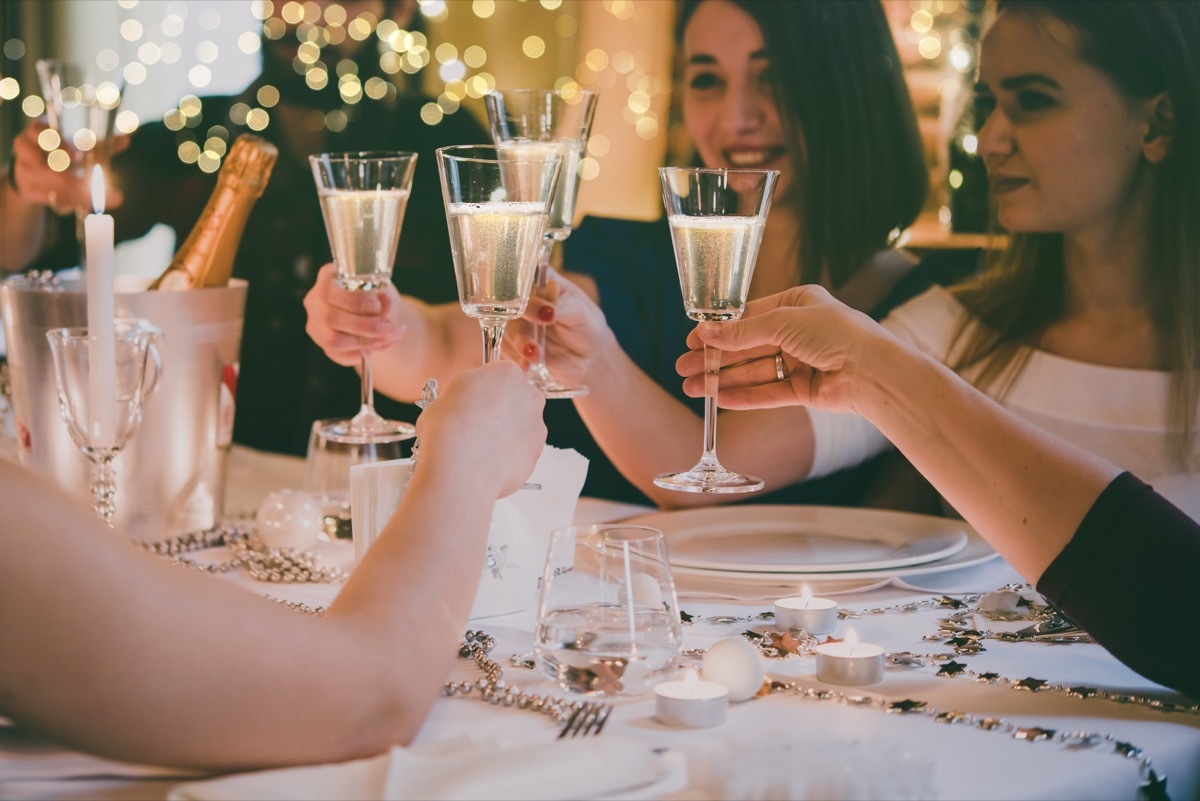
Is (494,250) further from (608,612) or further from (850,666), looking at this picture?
(850,666)

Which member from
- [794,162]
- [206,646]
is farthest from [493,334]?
[794,162]

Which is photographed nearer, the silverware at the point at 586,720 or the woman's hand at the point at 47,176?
the silverware at the point at 586,720

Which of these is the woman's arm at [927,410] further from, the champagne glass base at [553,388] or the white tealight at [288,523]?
→ the white tealight at [288,523]

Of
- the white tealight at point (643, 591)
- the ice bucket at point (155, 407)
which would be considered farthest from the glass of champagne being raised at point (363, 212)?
the white tealight at point (643, 591)

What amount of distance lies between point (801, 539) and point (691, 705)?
75 centimetres

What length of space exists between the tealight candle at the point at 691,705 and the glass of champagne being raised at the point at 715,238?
1.10 feet

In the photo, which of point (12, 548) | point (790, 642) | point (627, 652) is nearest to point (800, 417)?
point (790, 642)

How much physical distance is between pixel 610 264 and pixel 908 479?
77 centimetres

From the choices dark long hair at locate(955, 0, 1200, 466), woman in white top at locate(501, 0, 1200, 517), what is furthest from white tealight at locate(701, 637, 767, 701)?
dark long hair at locate(955, 0, 1200, 466)

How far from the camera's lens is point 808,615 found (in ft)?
4.33

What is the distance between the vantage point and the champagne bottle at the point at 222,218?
1835mm

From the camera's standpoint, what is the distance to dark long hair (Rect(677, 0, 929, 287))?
2266mm

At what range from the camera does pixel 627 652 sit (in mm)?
1081

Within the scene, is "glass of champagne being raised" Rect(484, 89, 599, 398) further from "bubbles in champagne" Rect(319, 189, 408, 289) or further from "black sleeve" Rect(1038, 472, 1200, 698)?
"black sleeve" Rect(1038, 472, 1200, 698)
